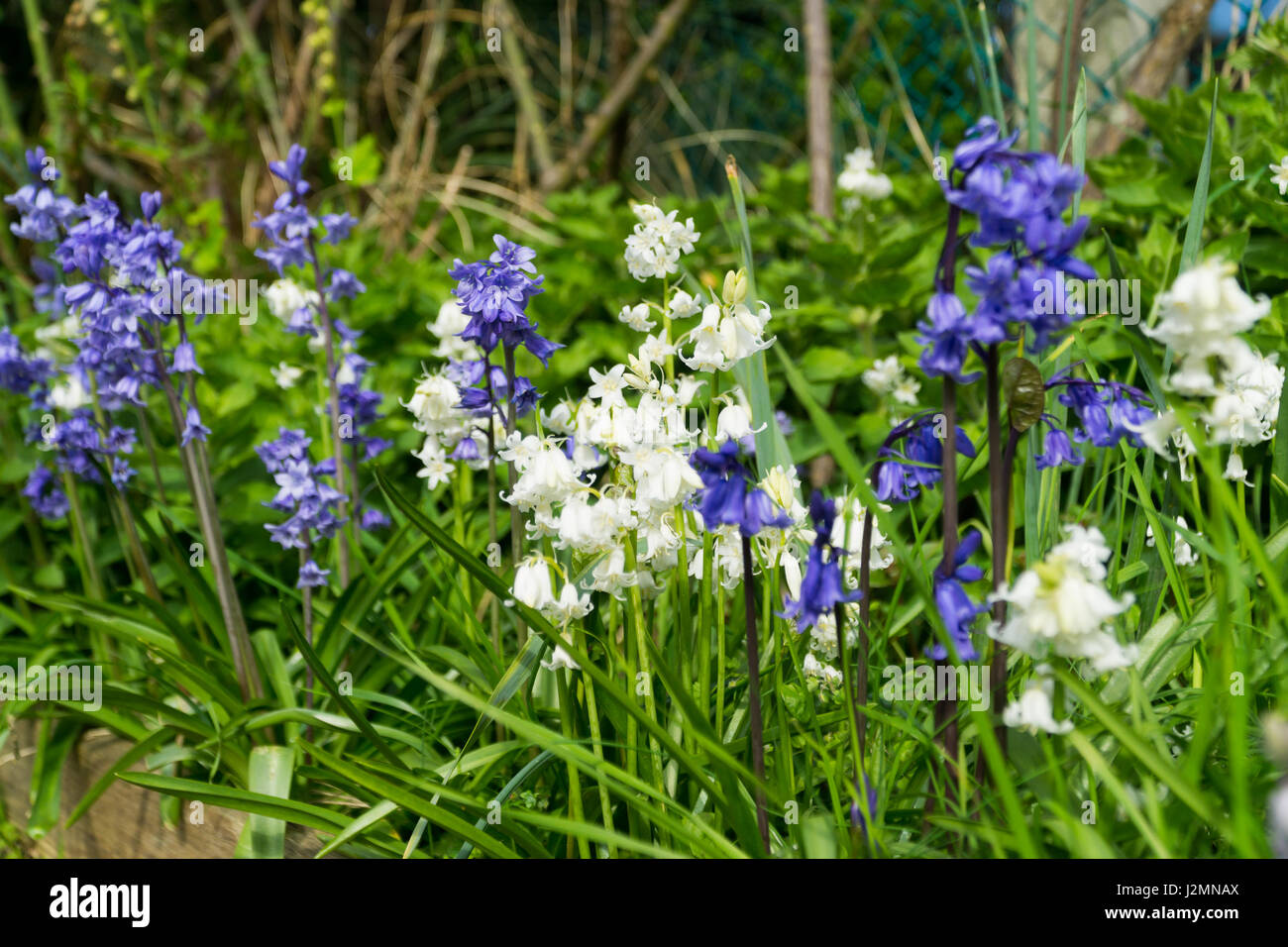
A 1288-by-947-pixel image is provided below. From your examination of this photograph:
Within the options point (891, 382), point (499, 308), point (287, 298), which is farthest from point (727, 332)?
point (891, 382)

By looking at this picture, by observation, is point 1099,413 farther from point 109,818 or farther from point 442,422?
point 109,818

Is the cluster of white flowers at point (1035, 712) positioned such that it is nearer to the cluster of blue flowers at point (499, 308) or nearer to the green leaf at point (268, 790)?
the cluster of blue flowers at point (499, 308)

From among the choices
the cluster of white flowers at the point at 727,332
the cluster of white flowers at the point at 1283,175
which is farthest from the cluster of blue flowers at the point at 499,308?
the cluster of white flowers at the point at 1283,175

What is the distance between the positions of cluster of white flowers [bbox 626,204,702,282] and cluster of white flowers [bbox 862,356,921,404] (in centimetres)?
119

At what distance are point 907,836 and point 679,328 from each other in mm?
2042

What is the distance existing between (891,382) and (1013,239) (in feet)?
5.39

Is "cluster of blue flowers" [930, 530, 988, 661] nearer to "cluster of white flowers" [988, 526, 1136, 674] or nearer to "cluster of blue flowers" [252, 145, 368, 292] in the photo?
"cluster of white flowers" [988, 526, 1136, 674]

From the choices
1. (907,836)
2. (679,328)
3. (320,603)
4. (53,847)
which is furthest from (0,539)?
(907,836)

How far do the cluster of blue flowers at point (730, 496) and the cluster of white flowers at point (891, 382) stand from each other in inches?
59.4

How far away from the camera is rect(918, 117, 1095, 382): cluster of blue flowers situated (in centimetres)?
100

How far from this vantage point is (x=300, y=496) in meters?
1.99

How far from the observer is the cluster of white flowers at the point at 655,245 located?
149cm

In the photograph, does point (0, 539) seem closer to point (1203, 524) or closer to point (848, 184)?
point (848, 184)

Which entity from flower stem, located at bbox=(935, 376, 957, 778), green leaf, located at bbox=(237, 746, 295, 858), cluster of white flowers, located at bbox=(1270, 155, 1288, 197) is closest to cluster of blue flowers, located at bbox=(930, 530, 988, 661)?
flower stem, located at bbox=(935, 376, 957, 778)
